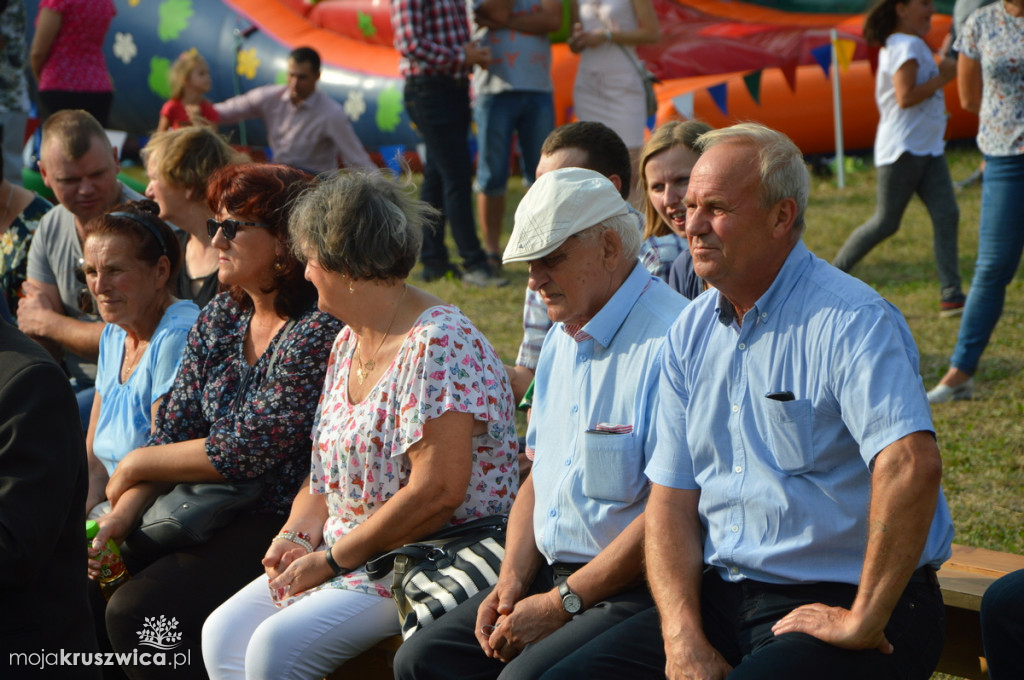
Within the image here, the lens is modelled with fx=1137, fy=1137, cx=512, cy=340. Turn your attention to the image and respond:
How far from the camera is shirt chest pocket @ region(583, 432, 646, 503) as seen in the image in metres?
2.70

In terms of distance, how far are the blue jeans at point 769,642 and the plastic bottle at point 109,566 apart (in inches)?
64.4

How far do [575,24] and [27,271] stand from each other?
3865 millimetres

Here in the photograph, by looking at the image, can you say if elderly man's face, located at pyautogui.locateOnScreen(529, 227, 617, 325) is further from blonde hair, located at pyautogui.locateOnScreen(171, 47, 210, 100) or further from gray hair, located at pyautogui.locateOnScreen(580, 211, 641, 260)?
blonde hair, located at pyautogui.locateOnScreen(171, 47, 210, 100)

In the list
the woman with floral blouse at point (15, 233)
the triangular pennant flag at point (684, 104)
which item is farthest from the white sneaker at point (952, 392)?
the triangular pennant flag at point (684, 104)

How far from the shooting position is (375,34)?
11.2 metres

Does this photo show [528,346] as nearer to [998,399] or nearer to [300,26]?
[998,399]

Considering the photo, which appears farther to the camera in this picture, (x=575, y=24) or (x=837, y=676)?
(x=575, y=24)

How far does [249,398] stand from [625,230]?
1339 mm

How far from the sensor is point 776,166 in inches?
94.3

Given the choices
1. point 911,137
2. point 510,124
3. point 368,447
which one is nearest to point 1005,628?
point 368,447

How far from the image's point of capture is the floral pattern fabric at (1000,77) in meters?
4.98

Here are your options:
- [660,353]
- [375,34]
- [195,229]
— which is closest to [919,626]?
[660,353]

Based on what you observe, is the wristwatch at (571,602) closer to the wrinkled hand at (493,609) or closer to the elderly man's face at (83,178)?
the wrinkled hand at (493,609)

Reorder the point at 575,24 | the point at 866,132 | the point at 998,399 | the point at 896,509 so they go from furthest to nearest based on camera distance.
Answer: the point at 866,132
the point at 575,24
the point at 998,399
the point at 896,509
